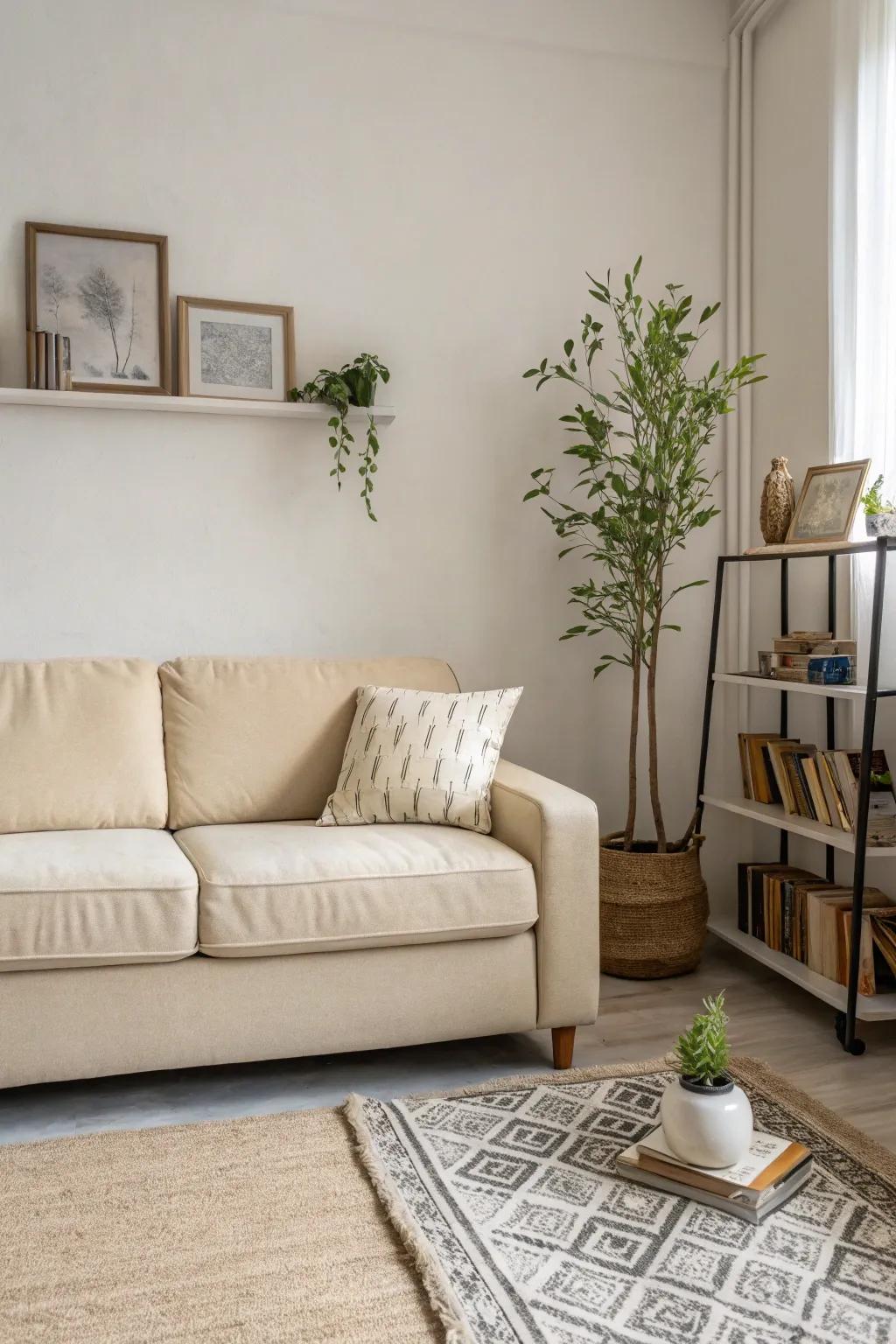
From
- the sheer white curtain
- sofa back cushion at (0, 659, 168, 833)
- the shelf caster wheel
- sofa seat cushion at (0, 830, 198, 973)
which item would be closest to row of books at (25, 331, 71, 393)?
sofa back cushion at (0, 659, 168, 833)

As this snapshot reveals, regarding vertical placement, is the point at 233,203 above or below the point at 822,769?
above

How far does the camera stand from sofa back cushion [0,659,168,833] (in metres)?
2.62

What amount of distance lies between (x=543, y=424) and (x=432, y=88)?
3.34ft

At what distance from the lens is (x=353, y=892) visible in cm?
226

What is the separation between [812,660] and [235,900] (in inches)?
Answer: 60.6

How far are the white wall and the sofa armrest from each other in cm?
106

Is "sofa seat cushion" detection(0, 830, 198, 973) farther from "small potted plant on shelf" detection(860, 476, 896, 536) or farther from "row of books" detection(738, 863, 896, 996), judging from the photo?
"small potted plant on shelf" detection(860, 476, 896, 536)

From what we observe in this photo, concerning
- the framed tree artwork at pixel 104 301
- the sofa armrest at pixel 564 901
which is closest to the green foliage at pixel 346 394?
the framed tree artwork at pixel 104 301

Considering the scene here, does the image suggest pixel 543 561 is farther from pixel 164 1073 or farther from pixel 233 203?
pixel 164 1073

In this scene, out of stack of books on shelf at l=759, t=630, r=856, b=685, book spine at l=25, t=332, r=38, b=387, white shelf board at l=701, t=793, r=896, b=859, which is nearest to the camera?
white shelf board at l=701, t=793, r=896, b=859

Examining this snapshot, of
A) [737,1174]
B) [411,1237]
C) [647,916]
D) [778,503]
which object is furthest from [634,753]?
[411,1237]

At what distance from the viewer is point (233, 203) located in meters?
3.15

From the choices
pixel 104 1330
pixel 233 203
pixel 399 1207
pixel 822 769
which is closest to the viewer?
pixel 104 1330

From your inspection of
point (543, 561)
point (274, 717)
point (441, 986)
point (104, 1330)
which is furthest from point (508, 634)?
point (104, 1330)
